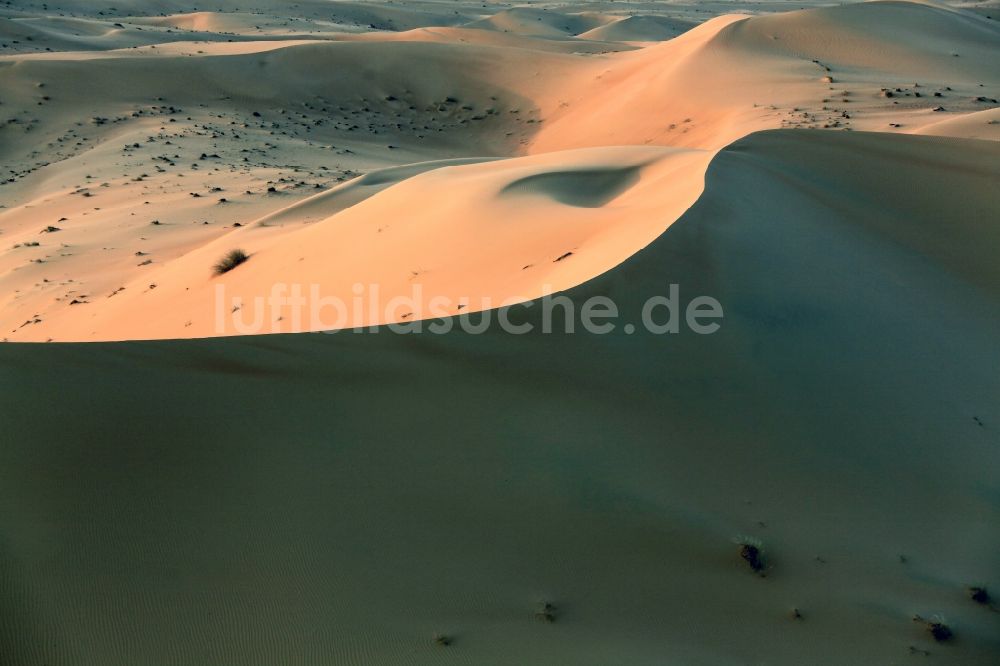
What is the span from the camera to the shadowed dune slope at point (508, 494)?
11.3 feet

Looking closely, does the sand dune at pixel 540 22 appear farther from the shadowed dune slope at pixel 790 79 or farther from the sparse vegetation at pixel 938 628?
the sparse vegetation at pixel 938 628

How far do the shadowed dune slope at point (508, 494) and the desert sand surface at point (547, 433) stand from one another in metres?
0.01

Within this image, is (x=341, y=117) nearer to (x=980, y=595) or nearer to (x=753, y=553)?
(x=753, y=553)

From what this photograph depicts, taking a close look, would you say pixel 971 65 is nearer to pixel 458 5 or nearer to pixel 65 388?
pixel 65 388

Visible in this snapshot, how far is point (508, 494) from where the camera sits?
400 centimetres

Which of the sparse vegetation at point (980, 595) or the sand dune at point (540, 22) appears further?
the sand dune at point (540, 22)

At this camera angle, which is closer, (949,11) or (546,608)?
(546,608)

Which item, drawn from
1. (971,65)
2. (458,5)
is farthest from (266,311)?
(458,5)

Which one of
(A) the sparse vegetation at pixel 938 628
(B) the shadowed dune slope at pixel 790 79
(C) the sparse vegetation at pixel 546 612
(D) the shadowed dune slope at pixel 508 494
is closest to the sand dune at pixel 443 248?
(D) the shadowed dune slope at pixel 508 494

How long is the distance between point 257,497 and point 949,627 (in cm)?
299

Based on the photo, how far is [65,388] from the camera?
4.04 metres

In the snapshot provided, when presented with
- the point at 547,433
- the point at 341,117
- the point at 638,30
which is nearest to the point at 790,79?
the point at 341,117

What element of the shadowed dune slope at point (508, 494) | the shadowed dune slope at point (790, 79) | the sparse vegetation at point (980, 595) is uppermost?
the shadowed dune slope at point (790, 79)

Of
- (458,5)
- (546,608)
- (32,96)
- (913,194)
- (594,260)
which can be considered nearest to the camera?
(546,608)
